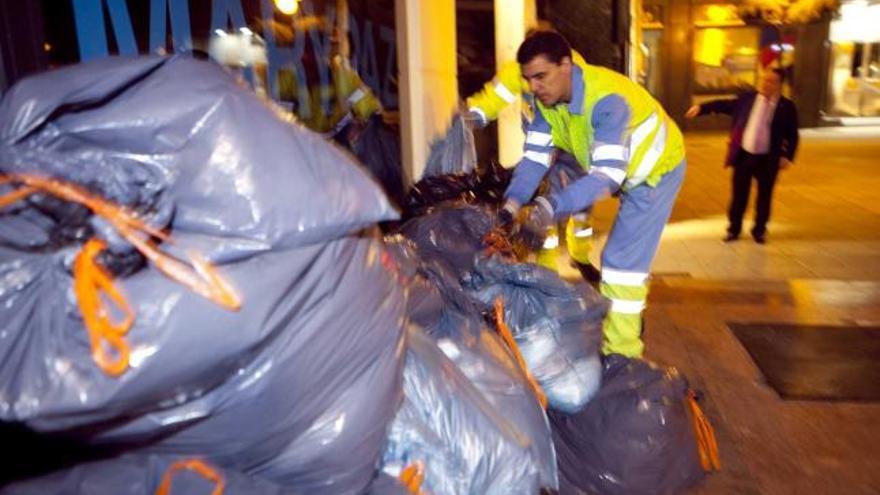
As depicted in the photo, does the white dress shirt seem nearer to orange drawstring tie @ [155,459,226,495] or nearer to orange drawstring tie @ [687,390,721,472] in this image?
orange drawstring tie @ [687,390,721,472]

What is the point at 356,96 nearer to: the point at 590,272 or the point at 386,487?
the point at 590,272

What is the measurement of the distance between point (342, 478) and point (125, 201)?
67cm

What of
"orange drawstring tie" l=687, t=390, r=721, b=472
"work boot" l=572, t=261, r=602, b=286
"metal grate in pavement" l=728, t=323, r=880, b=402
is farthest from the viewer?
"work boot" l=572, t=261, r=602, b=286

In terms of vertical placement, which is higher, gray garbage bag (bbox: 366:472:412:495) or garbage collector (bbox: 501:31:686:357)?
garbage collector (bbox: 501:31:686:357)

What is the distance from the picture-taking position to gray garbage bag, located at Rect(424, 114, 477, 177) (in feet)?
12.6

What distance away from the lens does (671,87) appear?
18.1 meters

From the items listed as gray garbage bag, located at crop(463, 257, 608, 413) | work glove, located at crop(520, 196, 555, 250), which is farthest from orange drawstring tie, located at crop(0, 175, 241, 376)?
work glove, located at crop(520, 196, 555, 250)

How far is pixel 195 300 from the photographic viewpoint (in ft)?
4.07

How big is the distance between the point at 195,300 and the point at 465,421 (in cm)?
81

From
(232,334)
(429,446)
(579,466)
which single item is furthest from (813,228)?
(232,334)

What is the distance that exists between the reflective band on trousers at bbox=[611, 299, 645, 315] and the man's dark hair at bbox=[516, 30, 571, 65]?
3.50ft

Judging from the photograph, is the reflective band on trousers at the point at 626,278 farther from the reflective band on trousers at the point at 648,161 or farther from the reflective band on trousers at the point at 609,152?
the reflective band on trousers at the point at 609,152

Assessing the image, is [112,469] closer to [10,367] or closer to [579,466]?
[10,367]

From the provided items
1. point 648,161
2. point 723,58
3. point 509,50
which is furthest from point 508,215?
point 723,58
